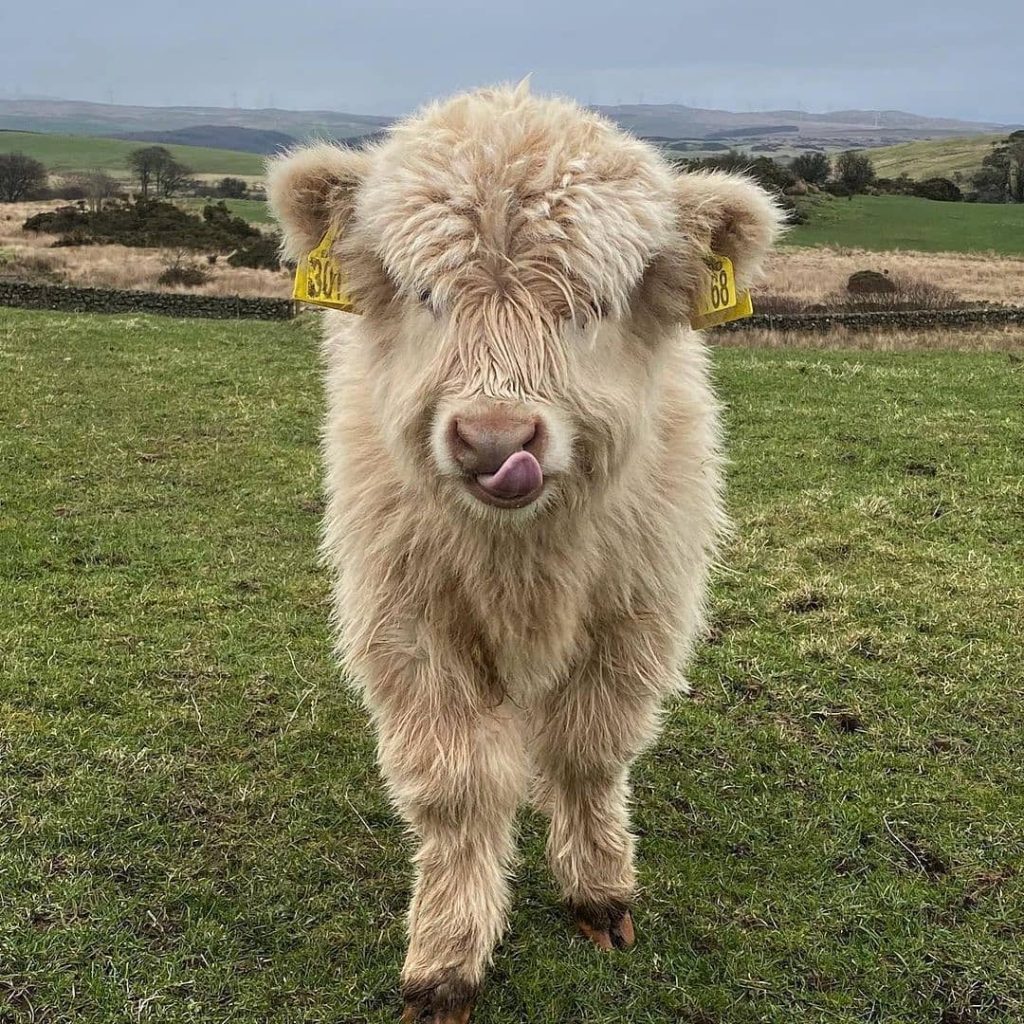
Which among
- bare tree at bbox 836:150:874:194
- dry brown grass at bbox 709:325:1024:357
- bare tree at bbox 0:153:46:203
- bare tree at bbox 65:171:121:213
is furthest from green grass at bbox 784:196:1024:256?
bare tree at bbox 0:153:46:203

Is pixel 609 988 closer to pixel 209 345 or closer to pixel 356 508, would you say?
pixel 356 508

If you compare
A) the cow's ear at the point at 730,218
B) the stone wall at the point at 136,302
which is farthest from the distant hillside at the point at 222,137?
the cow's ear at the point at 730,218

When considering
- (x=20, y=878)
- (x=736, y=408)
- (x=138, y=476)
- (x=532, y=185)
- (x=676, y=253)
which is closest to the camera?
(x=532, y=185)

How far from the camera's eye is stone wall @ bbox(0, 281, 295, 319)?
1730cm

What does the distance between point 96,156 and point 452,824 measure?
10385cm

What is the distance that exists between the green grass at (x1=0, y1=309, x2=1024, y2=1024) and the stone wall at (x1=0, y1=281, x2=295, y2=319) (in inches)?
444

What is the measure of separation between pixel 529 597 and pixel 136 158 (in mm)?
59548

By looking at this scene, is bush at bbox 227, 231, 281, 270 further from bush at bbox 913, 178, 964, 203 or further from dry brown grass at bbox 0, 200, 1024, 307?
bush at bbox 913, 178, 964, 203

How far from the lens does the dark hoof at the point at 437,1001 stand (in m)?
2.47

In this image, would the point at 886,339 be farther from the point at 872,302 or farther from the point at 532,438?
the point at 532,438

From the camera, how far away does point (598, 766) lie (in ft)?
9.21

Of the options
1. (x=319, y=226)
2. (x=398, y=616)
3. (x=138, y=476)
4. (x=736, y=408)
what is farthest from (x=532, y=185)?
(x=736, y=408)

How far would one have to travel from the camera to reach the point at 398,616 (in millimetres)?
2531

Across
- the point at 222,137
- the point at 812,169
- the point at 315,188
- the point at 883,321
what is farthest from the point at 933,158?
the point at 222,137
